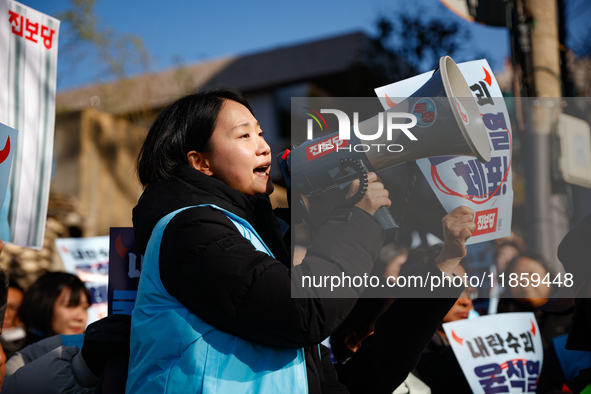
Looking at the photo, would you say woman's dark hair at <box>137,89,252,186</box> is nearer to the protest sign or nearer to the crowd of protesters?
the crowd of protesters

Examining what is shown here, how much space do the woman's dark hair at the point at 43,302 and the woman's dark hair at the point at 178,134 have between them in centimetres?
174

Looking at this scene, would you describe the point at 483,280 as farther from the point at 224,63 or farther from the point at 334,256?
the point at 224,63

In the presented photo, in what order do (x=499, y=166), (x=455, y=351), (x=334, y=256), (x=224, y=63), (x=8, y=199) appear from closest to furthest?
(x=334, y=256) < (x=499, y=166) < (x=8, y=199) < (x=455, y=351) < (x=224, y=63)

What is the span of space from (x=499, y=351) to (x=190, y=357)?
5.97 ft

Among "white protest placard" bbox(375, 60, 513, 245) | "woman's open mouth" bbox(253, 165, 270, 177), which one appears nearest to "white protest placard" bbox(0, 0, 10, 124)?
"woman's open mouth" bbox(253, 165, 270, 177)

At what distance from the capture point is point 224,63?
1830cm

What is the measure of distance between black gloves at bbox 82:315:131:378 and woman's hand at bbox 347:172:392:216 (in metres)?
0.77

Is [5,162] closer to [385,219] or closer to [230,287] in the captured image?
[230,287]

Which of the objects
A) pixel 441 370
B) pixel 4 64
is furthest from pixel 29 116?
pixel 441 370

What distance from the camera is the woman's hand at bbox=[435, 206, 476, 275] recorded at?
1570 millimetres

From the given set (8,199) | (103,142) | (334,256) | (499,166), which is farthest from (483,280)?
(103,142)

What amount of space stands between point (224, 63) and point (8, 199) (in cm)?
1665

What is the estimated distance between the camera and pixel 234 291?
1293mm

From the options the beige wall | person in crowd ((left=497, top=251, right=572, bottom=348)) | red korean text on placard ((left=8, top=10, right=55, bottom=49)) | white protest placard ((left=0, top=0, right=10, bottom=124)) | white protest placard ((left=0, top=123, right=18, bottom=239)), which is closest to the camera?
white protest placard ((left=0, top=123, right=18, bottom=239))
